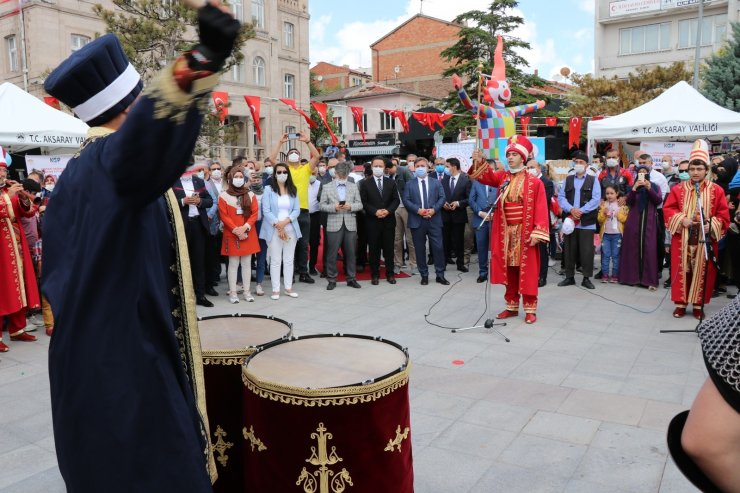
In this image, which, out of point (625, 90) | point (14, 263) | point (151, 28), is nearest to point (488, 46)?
point (625, 90)

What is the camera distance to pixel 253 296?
30.7 feet

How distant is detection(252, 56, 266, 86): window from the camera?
33156 millimetres

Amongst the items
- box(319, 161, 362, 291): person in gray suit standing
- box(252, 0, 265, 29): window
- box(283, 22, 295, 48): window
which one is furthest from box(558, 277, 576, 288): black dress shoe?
box(283, 22, 295, 48): window

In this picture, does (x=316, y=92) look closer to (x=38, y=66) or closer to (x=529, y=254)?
(x=38, y=66)

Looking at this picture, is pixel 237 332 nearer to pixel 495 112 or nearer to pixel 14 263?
pixel 14 263

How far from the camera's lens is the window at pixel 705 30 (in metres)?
33.6

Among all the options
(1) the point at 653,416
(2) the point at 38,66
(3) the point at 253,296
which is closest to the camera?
(1) the point at 653,416

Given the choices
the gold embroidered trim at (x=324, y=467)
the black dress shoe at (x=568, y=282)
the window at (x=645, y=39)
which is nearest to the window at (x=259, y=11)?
the window at (x=645, y=39)

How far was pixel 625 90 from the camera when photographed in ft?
83.9

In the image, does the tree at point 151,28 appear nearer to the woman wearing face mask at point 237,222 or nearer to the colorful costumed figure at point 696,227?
the woman wearing face mask at point 237,222

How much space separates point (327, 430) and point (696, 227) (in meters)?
6.63

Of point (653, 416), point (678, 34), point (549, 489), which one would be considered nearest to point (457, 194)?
point (653, 416)

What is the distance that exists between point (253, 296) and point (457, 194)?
13.6 feet

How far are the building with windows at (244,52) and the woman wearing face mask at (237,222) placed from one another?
12379 mm
